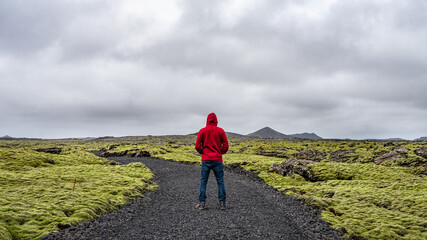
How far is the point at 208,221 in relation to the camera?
10.3m

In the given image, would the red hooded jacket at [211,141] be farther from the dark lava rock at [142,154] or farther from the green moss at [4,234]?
the dark lava rock at [142,154]

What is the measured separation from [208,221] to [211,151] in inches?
139

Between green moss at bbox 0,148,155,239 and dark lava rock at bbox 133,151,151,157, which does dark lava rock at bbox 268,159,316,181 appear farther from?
dark lava rock at bbox 133,151,151,157

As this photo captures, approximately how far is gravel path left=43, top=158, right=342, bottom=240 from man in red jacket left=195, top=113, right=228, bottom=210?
1.35 metres

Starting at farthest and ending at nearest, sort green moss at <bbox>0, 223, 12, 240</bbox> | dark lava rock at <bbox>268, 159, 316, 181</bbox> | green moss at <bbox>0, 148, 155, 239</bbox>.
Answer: dark lava rock at <bbox>268, 159, 316, 181</bbox> → green moss at <bbox>0, 148, 155, 239</bbox> → green moss at <bbox>0, 223, 12, 240</bbox>

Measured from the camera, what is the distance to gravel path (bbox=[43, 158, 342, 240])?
8.95 meters

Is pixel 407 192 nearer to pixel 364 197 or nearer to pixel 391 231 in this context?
pixel 364 197

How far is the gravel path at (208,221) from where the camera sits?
8953mm

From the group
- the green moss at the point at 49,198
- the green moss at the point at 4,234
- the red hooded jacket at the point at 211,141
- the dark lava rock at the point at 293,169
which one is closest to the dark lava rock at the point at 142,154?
the green moss at the point at 49,198

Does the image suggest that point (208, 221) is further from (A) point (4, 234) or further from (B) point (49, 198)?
(B) point (49, 198)

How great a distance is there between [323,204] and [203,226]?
8294mm

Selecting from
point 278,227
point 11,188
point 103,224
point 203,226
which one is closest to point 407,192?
point 278,227

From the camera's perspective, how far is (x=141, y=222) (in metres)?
10.5

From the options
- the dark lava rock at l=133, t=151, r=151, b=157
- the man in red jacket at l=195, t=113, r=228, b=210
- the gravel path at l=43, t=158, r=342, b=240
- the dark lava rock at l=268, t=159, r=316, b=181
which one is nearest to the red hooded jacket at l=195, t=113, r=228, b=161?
the man in red jacket at l=195, t=113, r=228, b=210
